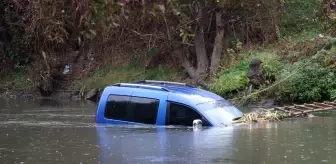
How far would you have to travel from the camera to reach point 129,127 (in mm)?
12906

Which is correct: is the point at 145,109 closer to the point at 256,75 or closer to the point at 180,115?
the point at 180,115

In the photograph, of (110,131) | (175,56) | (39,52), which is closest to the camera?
(110,131)

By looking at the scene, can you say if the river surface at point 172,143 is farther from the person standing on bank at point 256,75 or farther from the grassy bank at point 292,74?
the person standing on bank at point 256,75

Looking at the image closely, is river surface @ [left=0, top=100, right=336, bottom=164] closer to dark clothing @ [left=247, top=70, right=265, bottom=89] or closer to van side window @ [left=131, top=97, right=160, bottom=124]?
van side window @ [left=131, top=97, right=160, bottom=124]

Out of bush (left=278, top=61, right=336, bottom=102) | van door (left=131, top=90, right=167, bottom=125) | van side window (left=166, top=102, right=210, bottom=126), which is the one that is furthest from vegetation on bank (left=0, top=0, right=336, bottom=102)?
van side window (left=166, top=102, right=210, bottom=126)

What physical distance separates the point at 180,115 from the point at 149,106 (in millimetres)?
667

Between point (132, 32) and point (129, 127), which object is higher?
point (132, 32)

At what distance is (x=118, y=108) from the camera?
13281 millimetres

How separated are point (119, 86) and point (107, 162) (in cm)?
420

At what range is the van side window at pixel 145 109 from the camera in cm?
1274

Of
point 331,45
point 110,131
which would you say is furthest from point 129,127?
point 331,45

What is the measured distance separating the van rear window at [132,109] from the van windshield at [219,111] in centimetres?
98

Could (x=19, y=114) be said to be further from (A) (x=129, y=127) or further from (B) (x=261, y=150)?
(B) (x=261, y=150)

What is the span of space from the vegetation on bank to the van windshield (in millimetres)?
2712
